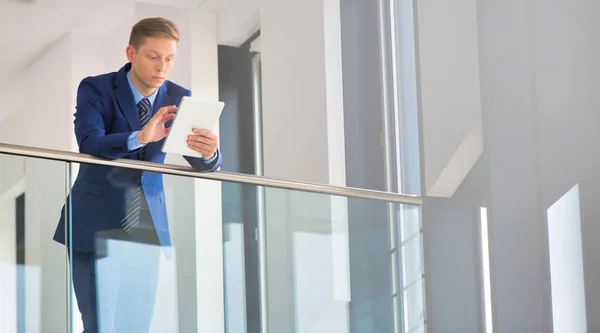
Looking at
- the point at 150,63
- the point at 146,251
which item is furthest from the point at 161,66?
the point at 146,251

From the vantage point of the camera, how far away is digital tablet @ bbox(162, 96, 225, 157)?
3.07 meters

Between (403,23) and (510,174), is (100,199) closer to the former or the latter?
(510,174)

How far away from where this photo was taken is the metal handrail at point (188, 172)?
287cm

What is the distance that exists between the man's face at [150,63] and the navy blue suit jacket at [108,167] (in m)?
0.05

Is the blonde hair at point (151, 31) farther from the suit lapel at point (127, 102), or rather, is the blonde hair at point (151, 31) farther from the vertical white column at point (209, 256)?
the vertical white column at point (209, 256)

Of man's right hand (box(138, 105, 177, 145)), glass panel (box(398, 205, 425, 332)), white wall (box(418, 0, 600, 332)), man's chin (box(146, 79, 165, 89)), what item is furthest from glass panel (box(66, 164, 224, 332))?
white wall (box(418, 0, 600, 332))

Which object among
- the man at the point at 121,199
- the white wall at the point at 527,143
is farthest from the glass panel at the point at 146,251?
the white wall at the point at 527,143

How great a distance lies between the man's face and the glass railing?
37cm

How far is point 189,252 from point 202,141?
1.32 ft

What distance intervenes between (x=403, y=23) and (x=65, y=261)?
322 centimetres

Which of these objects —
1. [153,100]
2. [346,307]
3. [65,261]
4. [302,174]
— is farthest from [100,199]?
[302,174]

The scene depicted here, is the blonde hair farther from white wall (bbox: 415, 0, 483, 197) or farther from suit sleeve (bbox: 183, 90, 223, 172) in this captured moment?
white wall (bbox: 415, 0, 483, 197)

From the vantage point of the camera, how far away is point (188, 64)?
6996mm

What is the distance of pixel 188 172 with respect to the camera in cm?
326
